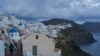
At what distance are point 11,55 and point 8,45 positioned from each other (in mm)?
780

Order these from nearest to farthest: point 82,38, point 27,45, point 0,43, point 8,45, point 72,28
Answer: point 0,43 → point 27,45 → point 8,45 → point 72,28 → point 82,38

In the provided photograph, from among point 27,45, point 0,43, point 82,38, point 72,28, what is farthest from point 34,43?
point 82,38

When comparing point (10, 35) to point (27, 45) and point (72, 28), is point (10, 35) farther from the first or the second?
point (72, 28)

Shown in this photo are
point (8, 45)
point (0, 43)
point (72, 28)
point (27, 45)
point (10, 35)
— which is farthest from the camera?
point (72, 28)

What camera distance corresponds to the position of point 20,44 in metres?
10.6

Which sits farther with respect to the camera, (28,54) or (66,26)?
(66,26)

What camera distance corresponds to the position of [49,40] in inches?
423

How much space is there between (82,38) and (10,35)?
21.8 metres

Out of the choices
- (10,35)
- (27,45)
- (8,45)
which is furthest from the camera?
(10,35)

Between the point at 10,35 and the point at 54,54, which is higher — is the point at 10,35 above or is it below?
above

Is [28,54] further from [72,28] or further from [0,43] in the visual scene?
[72,28]

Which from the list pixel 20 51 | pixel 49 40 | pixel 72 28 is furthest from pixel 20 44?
pixel 72 28

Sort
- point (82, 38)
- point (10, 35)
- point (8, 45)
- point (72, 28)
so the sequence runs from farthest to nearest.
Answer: point (82, 38)
point (72, 28)
point (10, 35)
point (8, 45)

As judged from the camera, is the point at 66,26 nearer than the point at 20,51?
No
